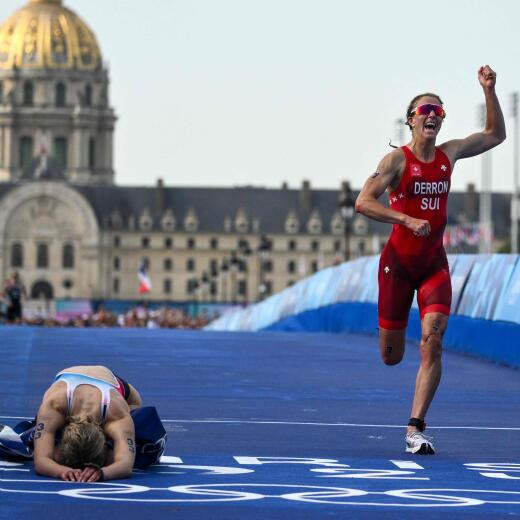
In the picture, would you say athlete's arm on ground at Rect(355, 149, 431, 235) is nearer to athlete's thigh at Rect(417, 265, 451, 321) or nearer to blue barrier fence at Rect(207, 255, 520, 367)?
athlete's thigh at Rect(417, 265, 451, 321)

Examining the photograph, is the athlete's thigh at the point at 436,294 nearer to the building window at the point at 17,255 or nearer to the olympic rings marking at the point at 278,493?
the olympic rings marking at the point at 278,493

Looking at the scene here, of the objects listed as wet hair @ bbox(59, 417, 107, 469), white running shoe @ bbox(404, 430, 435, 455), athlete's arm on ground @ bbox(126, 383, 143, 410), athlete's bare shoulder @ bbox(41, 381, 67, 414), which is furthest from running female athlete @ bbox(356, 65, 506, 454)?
wet hair @ bbox(59, 417, 107, 469)

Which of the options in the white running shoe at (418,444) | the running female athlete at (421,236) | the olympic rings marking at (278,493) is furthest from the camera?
the running female athlete at (421,236)

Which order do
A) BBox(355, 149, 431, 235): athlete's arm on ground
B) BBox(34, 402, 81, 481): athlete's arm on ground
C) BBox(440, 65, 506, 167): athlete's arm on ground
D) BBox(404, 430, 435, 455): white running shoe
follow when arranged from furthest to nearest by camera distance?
BBox(440, 65, 506, 167): athlete's arm on ground
BBox(355, 149, 431, 235): athlete's arm on ground
BBox(404, 430, 435, 455): white running shoe
BBox(34, 402, 81, 481): athlete's arm on ground

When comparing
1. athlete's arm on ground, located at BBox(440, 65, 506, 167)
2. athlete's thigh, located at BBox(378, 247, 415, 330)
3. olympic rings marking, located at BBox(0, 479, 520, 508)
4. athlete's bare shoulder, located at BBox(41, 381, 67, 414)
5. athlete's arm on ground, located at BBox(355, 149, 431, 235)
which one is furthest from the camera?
athlete's arm on ground, located at BBox(440, 65, 506, 167)

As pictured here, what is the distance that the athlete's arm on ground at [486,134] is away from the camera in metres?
12.0

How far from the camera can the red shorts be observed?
1158 centimetres

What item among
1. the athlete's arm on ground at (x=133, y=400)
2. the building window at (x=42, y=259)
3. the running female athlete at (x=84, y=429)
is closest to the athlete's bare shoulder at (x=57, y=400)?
the running female athlete at (x=84, y=429)

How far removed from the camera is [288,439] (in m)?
11.7

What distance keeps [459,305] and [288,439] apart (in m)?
11.6

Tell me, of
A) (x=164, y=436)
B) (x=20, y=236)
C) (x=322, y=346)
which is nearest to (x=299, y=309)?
(x=322, y=346)

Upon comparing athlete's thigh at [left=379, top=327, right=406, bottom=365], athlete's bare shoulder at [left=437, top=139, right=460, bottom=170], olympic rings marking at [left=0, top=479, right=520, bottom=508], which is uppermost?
athlete's bare shoulder at [left=437, top=139, right=460, bottom=170]

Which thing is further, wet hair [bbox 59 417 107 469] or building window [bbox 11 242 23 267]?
building window [bbox 11 242 23 267]

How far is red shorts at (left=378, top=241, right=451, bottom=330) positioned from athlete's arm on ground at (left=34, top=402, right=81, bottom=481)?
2.60 meters
